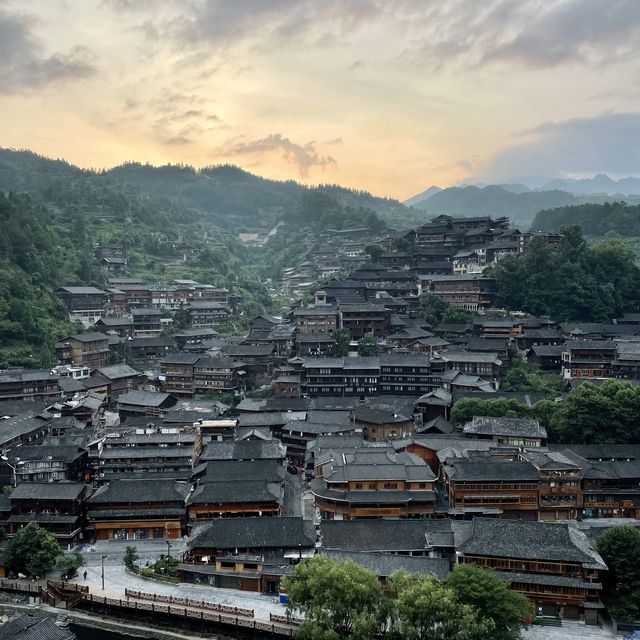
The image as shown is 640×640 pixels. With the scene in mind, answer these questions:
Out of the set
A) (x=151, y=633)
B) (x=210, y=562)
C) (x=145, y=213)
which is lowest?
(x=151, y=633)

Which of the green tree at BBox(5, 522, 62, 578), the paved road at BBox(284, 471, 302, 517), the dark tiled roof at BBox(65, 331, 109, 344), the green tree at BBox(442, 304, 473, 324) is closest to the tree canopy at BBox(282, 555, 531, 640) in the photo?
the paved road at BBox(284, 471, 302, 517)

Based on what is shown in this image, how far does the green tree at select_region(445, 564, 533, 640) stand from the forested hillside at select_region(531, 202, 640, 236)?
81532 millimetres

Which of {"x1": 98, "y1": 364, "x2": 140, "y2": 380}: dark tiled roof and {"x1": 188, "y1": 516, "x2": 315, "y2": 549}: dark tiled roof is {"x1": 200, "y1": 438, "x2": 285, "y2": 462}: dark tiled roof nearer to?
{"x1": 188, "y1": 516, "x2": 315, "y2": 549}: dark tiled roof

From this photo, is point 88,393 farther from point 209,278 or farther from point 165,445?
point 209,278

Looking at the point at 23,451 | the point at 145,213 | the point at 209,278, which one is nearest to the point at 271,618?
the point at 23,451

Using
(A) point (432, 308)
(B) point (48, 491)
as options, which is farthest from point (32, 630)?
(A) point (432, 308)

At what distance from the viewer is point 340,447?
42.3 m

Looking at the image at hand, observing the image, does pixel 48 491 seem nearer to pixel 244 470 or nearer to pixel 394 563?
pixel 244 470

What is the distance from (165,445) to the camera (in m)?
42.3

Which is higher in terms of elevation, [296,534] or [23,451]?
[23,451]

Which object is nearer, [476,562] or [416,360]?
[476,562]

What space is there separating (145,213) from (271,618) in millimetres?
110540

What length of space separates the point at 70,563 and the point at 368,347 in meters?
35.7

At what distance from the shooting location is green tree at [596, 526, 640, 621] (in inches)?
1069
